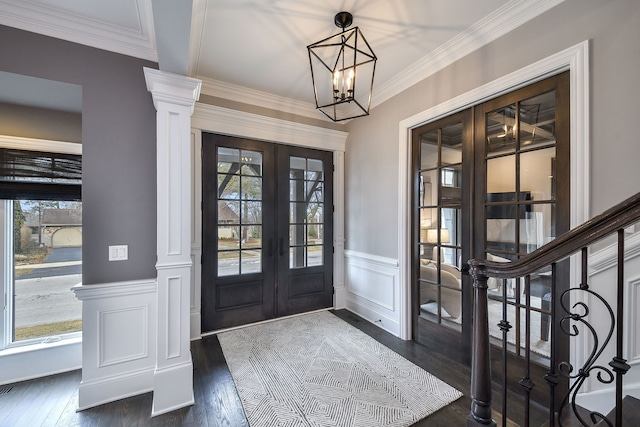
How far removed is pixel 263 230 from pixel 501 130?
2.66 meters

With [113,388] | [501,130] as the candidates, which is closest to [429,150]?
[501,130]

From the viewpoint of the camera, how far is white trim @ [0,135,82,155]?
231 centimetres

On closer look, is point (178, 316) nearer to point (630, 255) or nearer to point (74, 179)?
point (74, 179)

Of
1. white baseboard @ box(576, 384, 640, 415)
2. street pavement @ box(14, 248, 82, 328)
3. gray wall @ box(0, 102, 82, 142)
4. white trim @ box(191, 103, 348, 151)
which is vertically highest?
white trim @ box(191, 103, 348, 151)

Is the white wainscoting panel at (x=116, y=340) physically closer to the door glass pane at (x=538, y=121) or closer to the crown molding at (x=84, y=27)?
the crown molding at (x=84, y=27)

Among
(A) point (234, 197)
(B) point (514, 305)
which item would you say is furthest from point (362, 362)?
(A) point (234, 197)

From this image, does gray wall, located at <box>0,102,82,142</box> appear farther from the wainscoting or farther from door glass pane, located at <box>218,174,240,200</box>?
the wainscoting

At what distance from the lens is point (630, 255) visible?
1.50m

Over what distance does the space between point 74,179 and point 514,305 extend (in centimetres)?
401

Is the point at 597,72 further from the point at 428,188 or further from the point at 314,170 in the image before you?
the point at 314,170

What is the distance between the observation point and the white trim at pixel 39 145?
231cm

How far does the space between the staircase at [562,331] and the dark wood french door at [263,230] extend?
2.35m

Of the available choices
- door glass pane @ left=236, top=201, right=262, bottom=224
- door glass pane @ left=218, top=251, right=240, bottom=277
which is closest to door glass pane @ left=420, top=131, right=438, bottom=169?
door glass pane @ left=236, top=201, right=262, bottom=224

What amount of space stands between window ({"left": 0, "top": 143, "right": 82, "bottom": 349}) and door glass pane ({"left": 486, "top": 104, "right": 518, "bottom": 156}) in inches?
146
